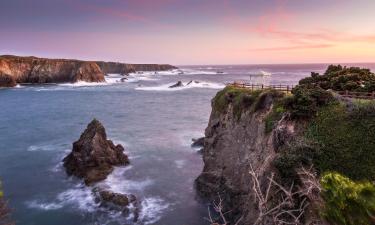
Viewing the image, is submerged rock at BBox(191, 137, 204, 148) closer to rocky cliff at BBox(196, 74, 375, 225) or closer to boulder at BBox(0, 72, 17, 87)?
rocky cliff at BBox(196, 74, 375, 225)

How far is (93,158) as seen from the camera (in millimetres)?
38344

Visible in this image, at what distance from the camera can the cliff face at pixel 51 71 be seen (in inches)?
5615

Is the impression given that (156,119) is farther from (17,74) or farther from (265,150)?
(17,74)

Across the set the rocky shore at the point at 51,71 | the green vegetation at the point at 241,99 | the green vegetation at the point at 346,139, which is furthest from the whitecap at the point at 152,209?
the rocky shore at the point at 51,71

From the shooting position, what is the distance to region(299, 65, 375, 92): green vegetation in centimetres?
2956

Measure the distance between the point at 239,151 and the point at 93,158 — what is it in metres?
16.6

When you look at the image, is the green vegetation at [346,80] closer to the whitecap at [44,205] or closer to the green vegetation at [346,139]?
the green vegetation at [346,139]

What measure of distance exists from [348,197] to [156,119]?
5458cm

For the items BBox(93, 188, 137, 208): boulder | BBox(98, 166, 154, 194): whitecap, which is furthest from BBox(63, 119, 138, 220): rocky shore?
BBox(98, 166, 154, 194): whitecap

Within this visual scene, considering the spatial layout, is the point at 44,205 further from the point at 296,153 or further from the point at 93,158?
the point at 296,153

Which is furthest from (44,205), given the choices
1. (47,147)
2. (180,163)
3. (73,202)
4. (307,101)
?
(307,101)

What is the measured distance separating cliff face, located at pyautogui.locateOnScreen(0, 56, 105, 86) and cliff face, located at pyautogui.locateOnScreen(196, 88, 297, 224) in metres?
120

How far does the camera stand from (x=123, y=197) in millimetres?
30828

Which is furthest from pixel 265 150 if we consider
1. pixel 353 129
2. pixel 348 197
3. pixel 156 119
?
pixel 156 119
